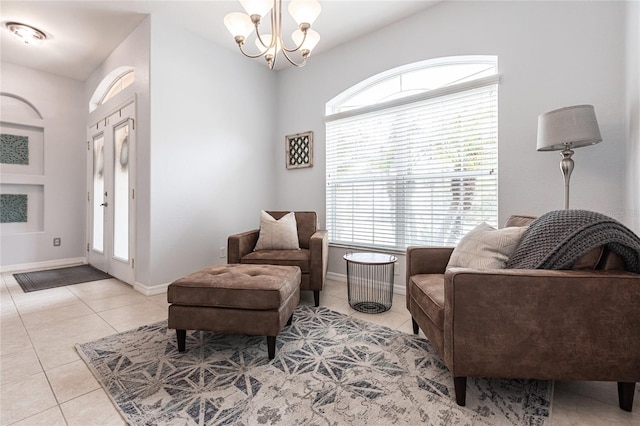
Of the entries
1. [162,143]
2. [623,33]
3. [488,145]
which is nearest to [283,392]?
[488,145]

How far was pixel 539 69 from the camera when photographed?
223 centimetres

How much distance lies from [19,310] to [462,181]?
4100mm

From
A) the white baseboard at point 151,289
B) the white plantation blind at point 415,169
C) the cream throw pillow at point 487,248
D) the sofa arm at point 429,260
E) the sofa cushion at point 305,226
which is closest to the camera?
the cream throw pillow at point 487,248

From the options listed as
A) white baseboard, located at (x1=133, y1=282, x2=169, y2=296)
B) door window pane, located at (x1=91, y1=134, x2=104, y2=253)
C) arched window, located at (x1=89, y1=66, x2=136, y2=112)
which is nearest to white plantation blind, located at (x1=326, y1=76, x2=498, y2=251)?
white baseboard, located at (x1=133, y1=282, x2=169, y2=296)

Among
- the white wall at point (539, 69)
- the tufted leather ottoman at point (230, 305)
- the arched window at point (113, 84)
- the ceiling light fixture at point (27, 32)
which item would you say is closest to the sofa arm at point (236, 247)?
the tufted leather ottoman at point (230, 305)

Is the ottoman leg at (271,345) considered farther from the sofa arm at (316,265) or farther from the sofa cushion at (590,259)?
the sofa cushion at (590,259)

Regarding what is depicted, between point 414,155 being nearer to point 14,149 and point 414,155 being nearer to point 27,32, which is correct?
point 27,32

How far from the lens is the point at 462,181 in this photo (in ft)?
8.63

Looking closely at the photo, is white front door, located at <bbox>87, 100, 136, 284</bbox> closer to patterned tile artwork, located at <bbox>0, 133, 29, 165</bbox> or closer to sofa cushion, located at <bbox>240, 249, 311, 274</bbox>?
patterned tile artwork, located at <bbox>0, 133, 29, 165</bbox>

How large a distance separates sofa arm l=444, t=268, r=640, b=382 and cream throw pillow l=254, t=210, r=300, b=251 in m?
1.93

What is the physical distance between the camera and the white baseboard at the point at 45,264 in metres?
3.97

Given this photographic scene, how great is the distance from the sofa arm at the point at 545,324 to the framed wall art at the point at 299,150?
2.80m

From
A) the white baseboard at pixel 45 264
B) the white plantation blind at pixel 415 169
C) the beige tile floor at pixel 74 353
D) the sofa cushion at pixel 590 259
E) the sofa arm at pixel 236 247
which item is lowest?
the beige tile floor at pixel 74 353

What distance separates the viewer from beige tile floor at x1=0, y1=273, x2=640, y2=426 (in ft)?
4.17
